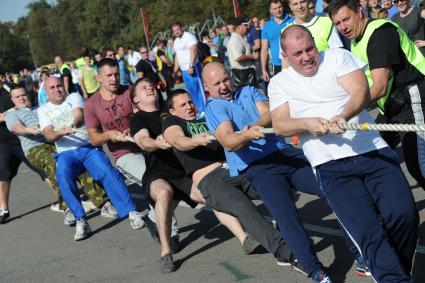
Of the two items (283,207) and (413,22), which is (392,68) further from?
(413,22)

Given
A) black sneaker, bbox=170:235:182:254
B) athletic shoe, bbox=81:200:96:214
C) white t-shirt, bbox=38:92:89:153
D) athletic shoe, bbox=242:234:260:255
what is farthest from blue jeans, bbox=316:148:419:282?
athletic shoe, bbox=81:200:96:214

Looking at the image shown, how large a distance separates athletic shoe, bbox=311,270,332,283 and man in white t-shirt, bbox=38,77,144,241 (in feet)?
9.68

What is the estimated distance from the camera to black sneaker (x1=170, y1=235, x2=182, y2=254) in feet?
19.2

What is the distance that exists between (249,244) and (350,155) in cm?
178

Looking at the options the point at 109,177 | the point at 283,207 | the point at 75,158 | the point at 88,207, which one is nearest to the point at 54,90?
the point at 75,158

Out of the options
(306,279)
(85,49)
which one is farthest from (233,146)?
(85,49)

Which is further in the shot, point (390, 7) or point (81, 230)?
point (390, 7)

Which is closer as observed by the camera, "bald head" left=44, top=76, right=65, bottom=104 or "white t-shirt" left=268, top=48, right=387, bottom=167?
"white t-shirt" left=268, top=48, right=387, bottom=167

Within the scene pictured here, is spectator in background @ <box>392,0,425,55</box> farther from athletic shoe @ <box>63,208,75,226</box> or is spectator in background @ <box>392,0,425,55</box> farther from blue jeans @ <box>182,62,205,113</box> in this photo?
athletic shoe @ <box>63,208,75,226</box>

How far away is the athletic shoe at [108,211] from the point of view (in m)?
7.59

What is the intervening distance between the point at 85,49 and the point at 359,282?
12781 mm

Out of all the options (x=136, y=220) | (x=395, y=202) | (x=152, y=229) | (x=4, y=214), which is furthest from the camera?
(x=4, y=214)

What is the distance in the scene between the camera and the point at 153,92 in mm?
6215

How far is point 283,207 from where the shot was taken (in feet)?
14.5
